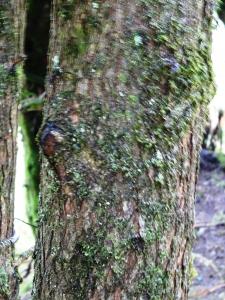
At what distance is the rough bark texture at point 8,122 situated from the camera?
46.9 inches

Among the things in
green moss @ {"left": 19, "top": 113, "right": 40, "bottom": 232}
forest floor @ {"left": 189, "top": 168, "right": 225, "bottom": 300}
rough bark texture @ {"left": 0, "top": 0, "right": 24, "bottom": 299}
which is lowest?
forest floor @ {"left": 189, "top": 168, "right": 225, "bottom": 300}

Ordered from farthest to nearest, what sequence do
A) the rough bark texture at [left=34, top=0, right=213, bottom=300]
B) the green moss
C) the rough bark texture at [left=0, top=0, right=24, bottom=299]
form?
the green moss → the rough bark texture at [left=0, top=0, right=24, bottom=299] → the rough bark texture at [left=34, top=0, right=213, bottom=300]

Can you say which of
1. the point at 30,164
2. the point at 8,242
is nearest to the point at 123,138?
the point at 8,242

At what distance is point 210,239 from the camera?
3.60 m

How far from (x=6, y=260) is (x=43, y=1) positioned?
2.11 metres

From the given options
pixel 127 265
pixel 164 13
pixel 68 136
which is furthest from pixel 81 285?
pixel 164 13

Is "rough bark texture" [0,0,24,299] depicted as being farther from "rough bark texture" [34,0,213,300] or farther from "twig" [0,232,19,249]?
"rough bark texture" [34,0,213,300]

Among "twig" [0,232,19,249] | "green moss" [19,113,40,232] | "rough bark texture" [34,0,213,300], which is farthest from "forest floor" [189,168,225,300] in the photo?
"rough bark texture" [34,0,213,300]

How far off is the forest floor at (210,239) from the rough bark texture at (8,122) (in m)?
1.44

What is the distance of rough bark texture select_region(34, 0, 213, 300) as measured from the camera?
1008 millimetres

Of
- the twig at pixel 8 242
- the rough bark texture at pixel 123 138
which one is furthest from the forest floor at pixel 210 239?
the rough bark texture at pixel 123 138

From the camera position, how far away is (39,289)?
1.12 metres

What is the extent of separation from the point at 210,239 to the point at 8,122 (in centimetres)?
263

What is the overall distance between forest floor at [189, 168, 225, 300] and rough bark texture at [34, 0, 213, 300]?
1.58 m
